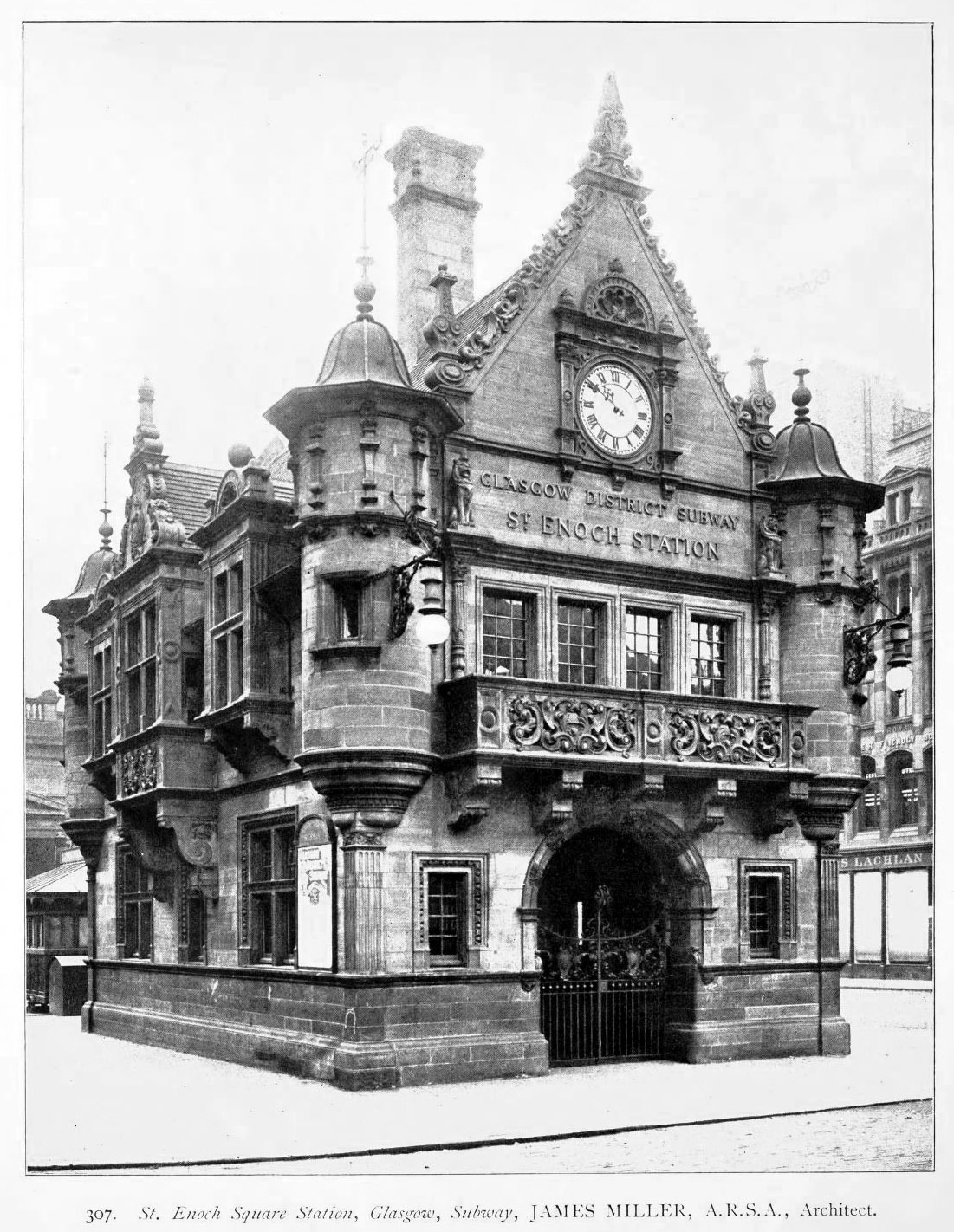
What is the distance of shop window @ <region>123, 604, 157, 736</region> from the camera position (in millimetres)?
31156

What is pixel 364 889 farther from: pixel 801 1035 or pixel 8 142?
pixel 8 142

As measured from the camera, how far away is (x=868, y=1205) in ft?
50.8

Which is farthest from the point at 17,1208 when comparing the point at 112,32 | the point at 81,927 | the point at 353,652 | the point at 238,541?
the point at 81,927

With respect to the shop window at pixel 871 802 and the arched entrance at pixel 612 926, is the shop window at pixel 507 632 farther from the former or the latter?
the shop window at pixel 871 802

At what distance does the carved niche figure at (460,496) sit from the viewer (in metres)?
24.6

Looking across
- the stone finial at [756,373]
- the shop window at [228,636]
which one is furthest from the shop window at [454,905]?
the stone finial at [756,373]

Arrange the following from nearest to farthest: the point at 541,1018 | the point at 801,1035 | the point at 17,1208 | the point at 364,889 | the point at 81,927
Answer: the point at 17,1208
the point at 364,889
the point at 541,1018
the point at 801,1035
the point at 81,927

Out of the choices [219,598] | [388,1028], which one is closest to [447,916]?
[388,1028]

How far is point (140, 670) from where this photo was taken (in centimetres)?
3194

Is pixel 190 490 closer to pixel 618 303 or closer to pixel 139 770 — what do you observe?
pixel 139 770

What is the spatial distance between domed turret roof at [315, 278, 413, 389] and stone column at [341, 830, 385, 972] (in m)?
6.54

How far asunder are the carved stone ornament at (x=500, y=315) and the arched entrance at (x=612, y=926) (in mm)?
7174

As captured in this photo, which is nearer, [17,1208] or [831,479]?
[17,1208]

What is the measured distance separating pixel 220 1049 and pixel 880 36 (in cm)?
1854
